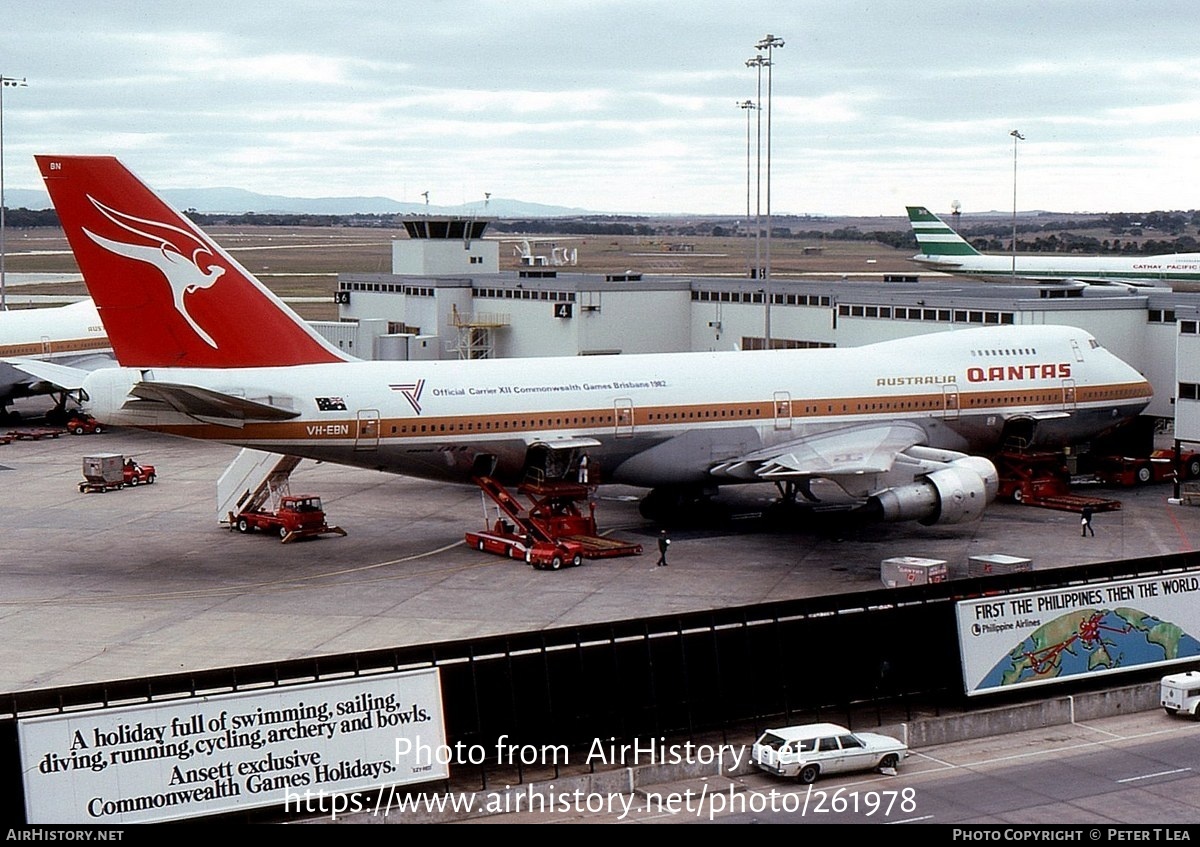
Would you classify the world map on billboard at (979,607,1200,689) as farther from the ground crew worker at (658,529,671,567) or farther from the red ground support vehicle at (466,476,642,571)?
the red ground support vehicle at (466,476,642,571)

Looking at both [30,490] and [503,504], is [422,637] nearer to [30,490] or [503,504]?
[503,504]

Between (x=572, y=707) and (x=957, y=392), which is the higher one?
(x=957, y=392)

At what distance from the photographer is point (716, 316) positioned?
69.9m

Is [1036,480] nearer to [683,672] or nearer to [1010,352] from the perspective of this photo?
[1010,352]

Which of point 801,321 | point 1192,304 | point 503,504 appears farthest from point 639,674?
point 801,321

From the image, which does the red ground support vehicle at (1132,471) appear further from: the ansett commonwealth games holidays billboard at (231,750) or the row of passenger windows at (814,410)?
the ansett commonwealth games holidays billboard at (231,750)

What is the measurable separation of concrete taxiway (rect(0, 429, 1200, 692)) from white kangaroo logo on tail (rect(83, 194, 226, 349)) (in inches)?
286

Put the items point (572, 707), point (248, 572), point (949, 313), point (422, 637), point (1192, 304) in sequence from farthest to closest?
point (949, 313) → point (1192, 304) → point (248, 572) → point (422, 637) → point (572, 707)

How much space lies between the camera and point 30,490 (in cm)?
5422

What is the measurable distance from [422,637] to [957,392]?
22.4m

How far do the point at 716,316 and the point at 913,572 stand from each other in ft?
114

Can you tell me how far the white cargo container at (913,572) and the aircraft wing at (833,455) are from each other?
5.37 meters

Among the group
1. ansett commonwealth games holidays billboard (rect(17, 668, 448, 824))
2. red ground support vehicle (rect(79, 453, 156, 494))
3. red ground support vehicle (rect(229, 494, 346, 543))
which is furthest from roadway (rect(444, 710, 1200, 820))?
red ground support vehicle (rect(79, 453, 156, 494))

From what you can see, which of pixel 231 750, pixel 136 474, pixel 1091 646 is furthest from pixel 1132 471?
pixel 231 750
